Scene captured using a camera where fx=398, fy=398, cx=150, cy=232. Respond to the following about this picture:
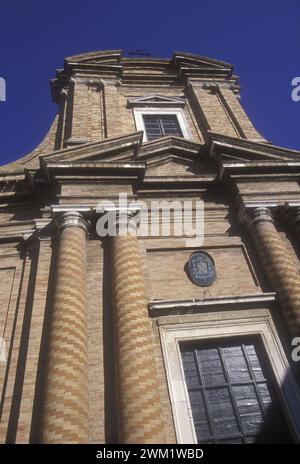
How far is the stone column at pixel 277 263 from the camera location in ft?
26.2

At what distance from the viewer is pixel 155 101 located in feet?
50.9

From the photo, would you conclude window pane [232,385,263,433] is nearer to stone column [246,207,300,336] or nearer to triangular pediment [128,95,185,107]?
stone column [246,207,300,336]

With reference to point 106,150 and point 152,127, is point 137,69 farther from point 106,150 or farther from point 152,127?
point 106,150

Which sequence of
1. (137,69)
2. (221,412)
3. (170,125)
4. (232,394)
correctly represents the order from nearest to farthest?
(221,412)
(232,394)
(170,125)
(137,69)

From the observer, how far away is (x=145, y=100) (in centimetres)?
1545

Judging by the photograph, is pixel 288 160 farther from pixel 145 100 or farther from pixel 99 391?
pixel 99 391

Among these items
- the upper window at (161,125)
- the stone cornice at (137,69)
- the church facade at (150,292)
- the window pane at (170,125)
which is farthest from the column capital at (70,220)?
the stone cornice at (137,69)

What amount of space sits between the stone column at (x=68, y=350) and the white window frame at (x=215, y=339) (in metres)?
1.59

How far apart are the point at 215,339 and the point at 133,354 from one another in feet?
6.45

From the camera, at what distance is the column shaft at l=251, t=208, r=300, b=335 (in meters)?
7.96

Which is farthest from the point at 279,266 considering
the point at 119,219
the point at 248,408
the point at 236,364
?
the point at 119,219

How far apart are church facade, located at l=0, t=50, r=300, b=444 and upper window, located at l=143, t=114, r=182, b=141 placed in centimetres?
183
